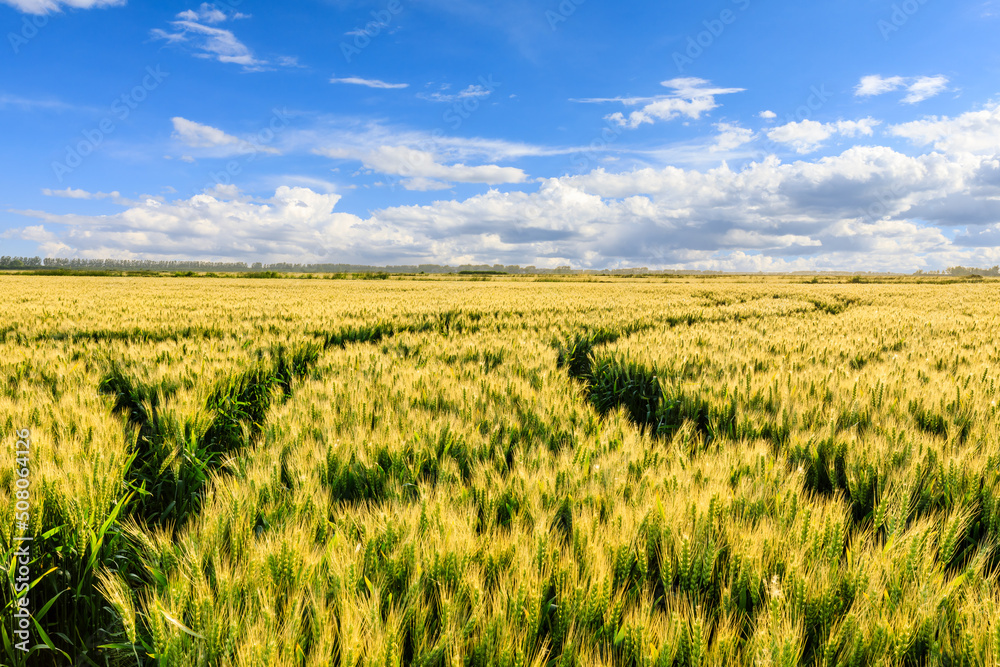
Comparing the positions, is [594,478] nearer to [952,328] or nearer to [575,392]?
[575,392]

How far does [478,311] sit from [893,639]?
1007 centimetres

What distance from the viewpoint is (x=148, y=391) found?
3828mm

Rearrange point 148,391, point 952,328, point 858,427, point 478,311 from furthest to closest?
point 478,311, point 952,328, point 148,391, point 858,427

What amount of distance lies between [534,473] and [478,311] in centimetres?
894

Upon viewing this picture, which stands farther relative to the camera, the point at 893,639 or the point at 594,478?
the point at 594,478

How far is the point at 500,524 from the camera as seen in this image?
1771 mm

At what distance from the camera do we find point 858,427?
9.84 ft

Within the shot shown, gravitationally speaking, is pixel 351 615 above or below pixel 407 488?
above

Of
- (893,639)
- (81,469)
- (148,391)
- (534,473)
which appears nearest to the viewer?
(893,639)

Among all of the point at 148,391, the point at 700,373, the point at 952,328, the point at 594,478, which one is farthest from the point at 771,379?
the point at 952,328

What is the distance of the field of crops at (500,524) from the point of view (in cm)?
→ 121

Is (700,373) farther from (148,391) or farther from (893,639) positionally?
(148,391)

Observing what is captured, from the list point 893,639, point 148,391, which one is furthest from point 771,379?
point 148,391

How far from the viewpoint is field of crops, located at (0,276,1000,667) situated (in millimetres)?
1213
